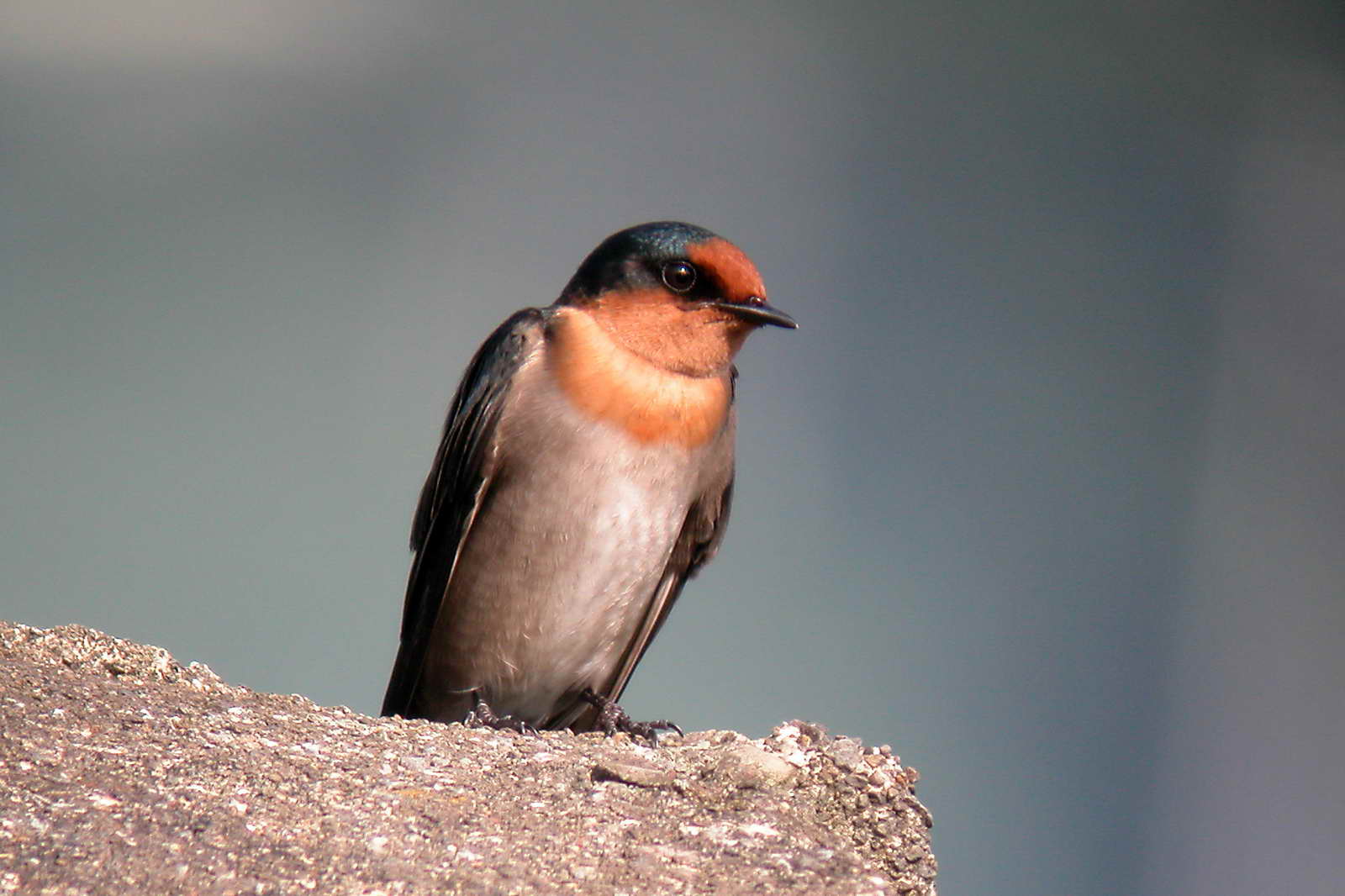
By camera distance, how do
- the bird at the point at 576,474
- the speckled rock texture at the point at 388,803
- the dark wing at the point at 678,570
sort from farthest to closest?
the dark wing at the point at 678,570 → the bird at the point at 576,474 → the speckled rock texture at the point at 388,803

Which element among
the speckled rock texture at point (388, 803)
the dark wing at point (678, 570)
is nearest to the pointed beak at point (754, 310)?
the dark wing at point (678, 570)

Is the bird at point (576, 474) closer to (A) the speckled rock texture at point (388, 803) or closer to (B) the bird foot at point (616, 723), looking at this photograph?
(B) the bird foot at point (616, 723)

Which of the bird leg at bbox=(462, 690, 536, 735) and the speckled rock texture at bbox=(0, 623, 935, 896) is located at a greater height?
the speckled rock texture at bbox=(0, 623, 935, 896)

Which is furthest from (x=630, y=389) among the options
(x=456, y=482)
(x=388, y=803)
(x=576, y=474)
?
(x=388, y=803)

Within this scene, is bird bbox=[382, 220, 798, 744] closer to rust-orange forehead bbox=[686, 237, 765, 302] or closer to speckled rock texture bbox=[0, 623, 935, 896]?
rust-orange forehead bbox=[686, 237, 765, 302]

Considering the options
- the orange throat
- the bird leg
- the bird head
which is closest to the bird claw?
the bird leg

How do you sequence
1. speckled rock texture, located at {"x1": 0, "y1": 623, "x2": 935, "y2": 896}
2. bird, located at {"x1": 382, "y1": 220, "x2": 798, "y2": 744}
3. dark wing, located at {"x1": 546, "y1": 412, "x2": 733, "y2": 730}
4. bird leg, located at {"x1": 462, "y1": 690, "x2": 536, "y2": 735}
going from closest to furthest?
speckled rock texture, located at {"x1": 0, "y1": 623, "x2": 935, "y2": 896}
bird leg, located at {"x1": 462, "y1": 690, "x2": 536, "y2": 735}
bird, located at {"x1": 382, "y1": 220, "x2": 798, "y2": 744}
dark wing, located at {"x1": 546, "y1": 412, "x2": 733, "y2": 730}

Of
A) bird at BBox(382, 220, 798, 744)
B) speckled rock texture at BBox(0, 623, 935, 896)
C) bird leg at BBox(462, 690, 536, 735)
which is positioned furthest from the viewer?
bird at BBox(382, 220, 798, 744)
